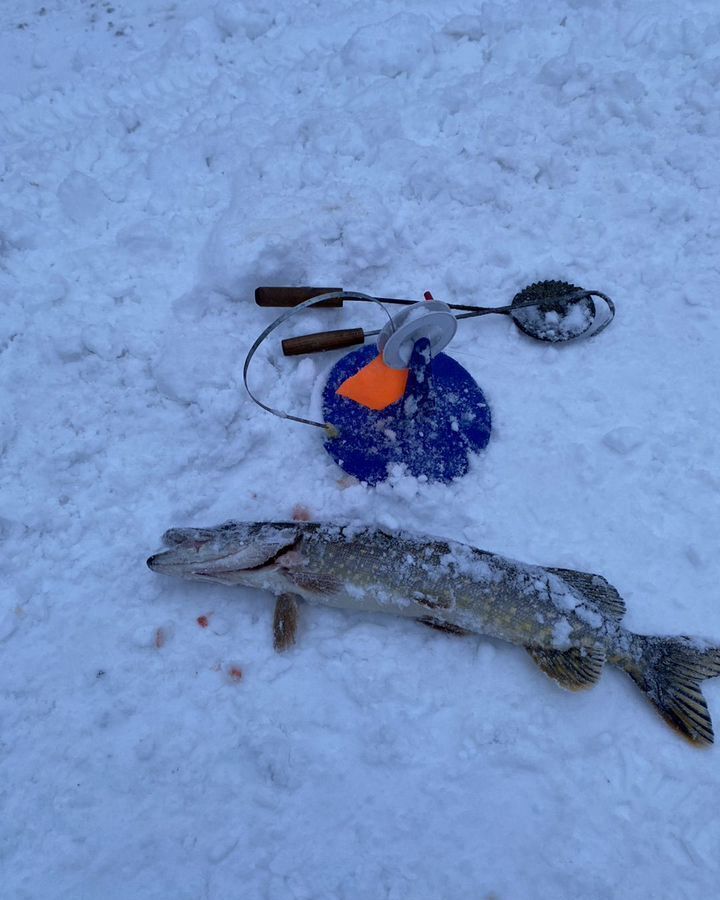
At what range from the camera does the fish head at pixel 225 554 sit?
2.87 metres

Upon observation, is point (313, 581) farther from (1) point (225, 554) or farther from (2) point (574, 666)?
(2) point (574, 666)

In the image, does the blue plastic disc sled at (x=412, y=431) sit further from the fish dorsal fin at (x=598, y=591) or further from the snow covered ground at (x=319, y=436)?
the fish dorsal fin at (x=598, y=591)

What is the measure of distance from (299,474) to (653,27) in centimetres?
409

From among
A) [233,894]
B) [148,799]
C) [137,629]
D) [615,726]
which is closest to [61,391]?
[137,629]

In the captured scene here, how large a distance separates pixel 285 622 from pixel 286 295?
5.82ft

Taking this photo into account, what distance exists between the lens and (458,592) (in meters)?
2.81

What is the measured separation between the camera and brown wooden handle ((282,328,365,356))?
10.7ft

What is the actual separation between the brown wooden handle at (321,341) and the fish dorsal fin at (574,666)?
6.19 feet

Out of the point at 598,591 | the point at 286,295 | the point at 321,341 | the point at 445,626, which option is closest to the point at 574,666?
the point at 598,591

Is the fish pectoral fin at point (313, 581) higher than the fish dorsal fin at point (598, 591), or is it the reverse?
the fish pectoral fin at point (313, 581)

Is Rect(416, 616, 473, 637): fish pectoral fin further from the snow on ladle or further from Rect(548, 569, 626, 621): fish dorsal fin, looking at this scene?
the snow on ladle

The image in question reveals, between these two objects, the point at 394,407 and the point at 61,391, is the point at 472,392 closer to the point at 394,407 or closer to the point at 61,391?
the point at 394,407

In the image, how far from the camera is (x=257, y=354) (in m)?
3.38

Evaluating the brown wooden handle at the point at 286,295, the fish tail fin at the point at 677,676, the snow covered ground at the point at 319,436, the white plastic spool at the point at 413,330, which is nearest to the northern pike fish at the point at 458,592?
the fish tail fin at the point at 677,676
